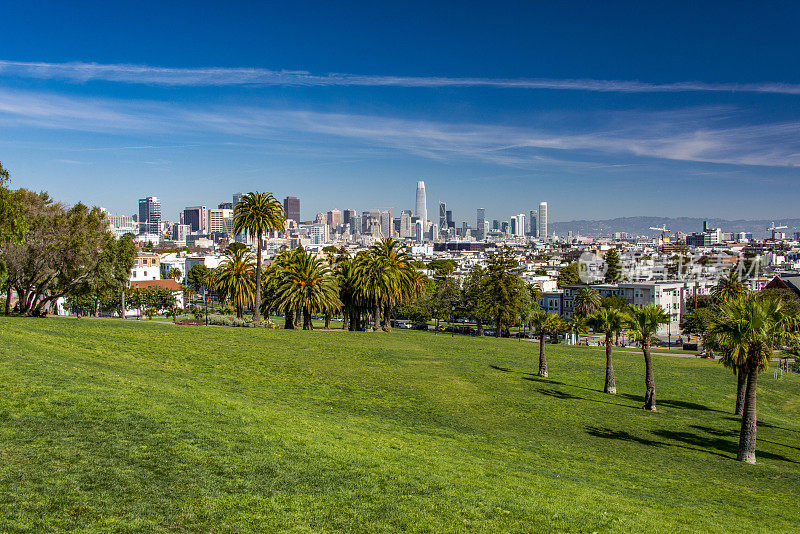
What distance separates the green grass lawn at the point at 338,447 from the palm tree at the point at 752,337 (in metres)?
1.22

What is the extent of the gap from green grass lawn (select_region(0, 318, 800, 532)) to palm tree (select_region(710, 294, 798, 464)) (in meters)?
1.22

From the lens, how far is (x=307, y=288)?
4953 centimetres

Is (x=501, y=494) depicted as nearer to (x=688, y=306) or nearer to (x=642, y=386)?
(x=642, y=386)

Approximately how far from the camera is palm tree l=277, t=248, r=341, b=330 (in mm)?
49188

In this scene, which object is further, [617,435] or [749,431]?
[617,435]

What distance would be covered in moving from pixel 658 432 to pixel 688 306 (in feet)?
309

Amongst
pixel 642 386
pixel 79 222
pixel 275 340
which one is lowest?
pixel 642 386

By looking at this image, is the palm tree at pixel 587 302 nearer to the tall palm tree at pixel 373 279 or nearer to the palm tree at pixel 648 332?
the tall palm tree at pixel 373 279

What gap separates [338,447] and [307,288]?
34.9 m

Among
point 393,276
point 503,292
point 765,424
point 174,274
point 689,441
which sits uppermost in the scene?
point 174,274

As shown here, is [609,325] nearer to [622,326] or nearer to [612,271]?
[622,326]

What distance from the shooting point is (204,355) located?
2825 centimetres

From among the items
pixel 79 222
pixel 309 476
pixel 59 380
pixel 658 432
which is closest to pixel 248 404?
pixel 59 380

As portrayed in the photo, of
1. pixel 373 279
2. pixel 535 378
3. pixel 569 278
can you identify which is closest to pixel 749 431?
pixel 535 378
